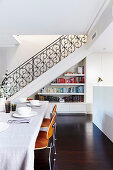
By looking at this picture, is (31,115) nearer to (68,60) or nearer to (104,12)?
(104,12)

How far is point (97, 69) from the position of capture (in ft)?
20.2

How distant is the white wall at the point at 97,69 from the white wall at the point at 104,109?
1.54m

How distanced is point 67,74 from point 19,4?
347cm

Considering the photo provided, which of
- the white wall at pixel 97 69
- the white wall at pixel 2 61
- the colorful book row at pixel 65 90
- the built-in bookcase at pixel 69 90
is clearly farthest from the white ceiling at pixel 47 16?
the colorful book row at pixel 65 90

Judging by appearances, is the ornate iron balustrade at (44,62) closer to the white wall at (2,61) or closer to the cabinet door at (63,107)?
the white wall at (2,61)

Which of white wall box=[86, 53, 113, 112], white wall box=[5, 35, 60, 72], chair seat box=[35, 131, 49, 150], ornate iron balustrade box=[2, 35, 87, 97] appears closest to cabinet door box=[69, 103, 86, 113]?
white wall box=[86, 53, 113, 112]

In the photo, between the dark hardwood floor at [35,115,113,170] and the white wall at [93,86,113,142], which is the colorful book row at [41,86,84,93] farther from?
the dark hardwood floor at [35,115,113,170]

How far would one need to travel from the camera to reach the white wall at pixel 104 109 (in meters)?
3.35

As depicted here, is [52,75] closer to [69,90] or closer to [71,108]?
[69,90]

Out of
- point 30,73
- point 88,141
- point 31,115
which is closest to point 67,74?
point 30,73

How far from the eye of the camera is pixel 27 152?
1.10 m

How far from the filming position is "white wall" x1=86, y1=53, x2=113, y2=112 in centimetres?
612

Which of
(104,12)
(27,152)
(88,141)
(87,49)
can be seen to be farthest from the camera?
(87,49)

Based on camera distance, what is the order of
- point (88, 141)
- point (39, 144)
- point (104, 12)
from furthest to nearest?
point (104, 12) < point (88, 141) < point (39, 144)
